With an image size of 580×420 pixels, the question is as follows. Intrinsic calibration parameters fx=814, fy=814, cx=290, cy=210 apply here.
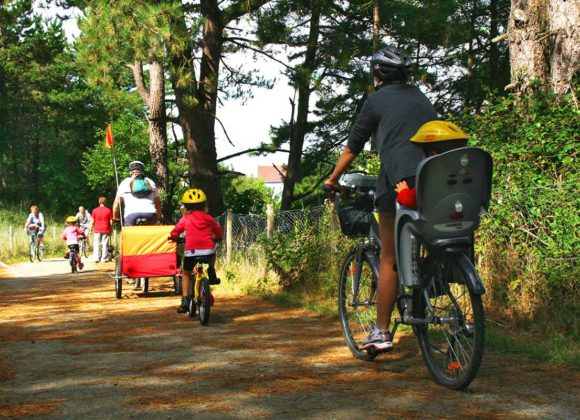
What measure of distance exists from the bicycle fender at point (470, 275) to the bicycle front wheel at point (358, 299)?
1087 millimetres

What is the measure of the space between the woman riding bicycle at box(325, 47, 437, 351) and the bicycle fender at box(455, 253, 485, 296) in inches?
26.2

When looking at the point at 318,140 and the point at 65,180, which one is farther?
the point at 65,180

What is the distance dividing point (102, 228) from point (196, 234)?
13169 mm

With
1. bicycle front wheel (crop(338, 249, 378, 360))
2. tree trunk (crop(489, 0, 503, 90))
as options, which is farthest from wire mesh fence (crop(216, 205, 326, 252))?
tree trunk (crop(489, 0, 503, 90))

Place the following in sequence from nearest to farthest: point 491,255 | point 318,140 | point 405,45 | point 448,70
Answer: point 491,255
point 405,45
point 448,70
point 318,140

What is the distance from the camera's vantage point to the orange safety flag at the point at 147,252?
11.3 meters

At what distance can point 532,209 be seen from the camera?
7781 millimetres

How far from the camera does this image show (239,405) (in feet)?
14.6

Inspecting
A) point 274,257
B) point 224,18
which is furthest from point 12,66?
point 274,257

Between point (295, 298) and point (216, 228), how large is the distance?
1790mm

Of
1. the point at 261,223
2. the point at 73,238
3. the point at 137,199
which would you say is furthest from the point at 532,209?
the point at 73,238

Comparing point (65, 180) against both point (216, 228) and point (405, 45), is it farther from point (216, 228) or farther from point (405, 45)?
point (216, 228)

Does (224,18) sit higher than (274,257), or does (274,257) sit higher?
(224,18)

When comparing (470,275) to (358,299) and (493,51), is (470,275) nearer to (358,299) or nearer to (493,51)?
(358,299)
